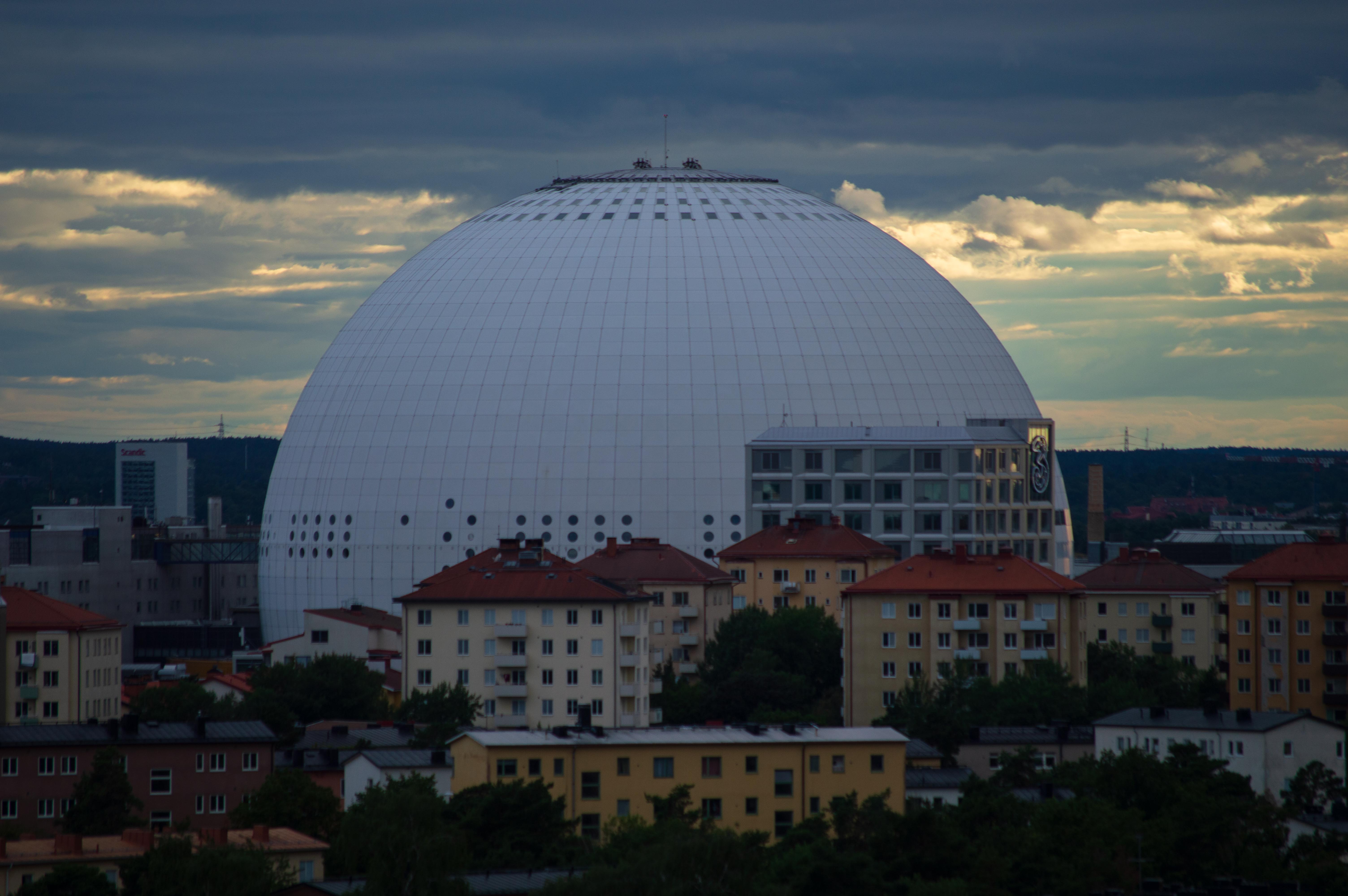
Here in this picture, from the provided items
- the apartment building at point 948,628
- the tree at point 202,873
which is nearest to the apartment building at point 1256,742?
the apartment building at point 948,628

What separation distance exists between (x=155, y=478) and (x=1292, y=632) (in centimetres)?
13153

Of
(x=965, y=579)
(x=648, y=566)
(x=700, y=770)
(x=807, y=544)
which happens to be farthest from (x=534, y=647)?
(x=807, y=544)

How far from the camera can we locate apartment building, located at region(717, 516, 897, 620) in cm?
8006

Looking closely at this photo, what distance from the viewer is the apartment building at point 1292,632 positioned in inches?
2653

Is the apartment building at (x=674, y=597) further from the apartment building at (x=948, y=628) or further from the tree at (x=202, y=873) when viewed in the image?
the tree at (x=202, y=873)

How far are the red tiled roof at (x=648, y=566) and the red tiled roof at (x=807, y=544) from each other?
1898mm

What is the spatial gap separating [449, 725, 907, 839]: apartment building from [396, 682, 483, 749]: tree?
11.1 metres

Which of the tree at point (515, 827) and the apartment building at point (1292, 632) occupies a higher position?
the apartment building at point (1292, 632)

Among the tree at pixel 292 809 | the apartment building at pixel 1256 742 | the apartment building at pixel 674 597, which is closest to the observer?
the tree at pixel 292 809

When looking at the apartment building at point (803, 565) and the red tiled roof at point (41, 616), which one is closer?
the red tiled roof at point (41, 616)

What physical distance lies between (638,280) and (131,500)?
102095 mm

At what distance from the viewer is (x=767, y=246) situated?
324 ft

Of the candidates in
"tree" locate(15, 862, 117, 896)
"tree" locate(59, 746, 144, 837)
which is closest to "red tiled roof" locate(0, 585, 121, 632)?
"tree" locate(59, 746, 144, 837)

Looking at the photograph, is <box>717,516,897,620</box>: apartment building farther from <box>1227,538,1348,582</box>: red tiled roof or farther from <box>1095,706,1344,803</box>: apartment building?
<box>1095,706,1344,803</box>: apartment building
